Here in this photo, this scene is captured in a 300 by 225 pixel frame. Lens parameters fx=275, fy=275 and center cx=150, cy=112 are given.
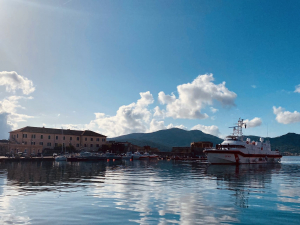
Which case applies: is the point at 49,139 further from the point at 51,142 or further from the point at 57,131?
the point at 57,131

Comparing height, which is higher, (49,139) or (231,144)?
(49,139)

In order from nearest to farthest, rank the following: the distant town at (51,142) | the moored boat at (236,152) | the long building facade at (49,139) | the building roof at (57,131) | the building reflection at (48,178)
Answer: the building reflection at (48,178) < the moored boat at (236,152) < the distant town at (51,142) < the long building facade at (49,139) < the building roof at (57,131)

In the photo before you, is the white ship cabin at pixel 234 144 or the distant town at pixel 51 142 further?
the distant town at pixel 51 142

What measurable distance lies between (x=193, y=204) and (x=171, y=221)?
4.49 metres

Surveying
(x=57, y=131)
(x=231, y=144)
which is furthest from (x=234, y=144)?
(x=57, y=131)

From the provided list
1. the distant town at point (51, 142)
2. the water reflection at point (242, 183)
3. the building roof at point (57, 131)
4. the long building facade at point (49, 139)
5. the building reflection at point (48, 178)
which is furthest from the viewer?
the building roof at point (57, 131)

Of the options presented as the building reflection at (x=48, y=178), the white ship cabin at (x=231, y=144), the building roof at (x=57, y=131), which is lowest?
the building reflection at (x=48, y=178)

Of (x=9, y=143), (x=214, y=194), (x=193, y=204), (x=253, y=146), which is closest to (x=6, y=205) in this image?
(x=193, y=204)

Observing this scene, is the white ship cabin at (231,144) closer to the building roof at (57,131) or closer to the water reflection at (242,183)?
the water reflection at (242,183)

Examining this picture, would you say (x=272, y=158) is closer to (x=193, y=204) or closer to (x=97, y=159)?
(x=97, y=159)

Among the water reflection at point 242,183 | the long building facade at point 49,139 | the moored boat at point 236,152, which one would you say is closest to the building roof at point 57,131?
the long building facade at point 49,139

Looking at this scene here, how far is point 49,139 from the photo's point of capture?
396ft

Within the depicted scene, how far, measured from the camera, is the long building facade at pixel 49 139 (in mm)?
108500

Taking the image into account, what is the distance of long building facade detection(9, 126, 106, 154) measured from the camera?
356 feet
